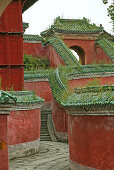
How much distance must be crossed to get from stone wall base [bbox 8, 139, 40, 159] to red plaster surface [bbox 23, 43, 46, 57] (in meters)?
9.59

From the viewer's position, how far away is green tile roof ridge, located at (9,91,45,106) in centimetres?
1279

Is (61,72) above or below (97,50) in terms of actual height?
below

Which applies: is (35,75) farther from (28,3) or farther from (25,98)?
(25,98)

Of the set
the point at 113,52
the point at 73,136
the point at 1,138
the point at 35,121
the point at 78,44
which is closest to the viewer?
the point at 1,138

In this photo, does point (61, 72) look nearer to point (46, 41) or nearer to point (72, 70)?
point (72, 70)

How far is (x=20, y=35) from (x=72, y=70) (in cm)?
378

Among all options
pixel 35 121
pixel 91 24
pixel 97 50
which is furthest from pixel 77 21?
pixel 35 121

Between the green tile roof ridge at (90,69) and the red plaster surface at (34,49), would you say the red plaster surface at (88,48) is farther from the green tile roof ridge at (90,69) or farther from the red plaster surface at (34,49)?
the green tile roof ridge at (90,69)

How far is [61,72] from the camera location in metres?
16.4

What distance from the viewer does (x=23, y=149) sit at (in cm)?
1283

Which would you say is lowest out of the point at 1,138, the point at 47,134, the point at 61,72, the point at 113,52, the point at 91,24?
the point at 47,134

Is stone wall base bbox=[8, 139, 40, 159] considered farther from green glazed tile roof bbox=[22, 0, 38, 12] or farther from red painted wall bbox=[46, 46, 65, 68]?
red painted wall bbox=[46, 46, 65, 68]

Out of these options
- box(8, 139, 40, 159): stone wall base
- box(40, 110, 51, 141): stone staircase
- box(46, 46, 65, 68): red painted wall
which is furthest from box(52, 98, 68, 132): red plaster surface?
box(46, 46, 65, 68): red painted wall

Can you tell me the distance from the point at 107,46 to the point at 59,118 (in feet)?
24.9
